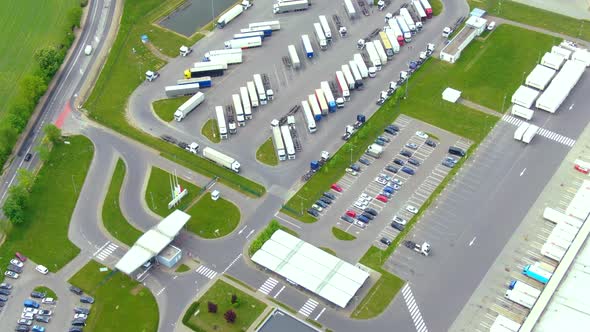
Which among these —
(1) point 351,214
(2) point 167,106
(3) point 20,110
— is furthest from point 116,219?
(1) point 351,214

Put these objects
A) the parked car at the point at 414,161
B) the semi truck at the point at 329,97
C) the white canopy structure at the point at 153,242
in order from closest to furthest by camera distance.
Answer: the white canopy structure at the point at 153,242
the parked car at the point at 414,161
the semi truck at the point at 329,97

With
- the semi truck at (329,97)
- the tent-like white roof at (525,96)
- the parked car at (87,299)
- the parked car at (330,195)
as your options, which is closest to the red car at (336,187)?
the parked car at (330,195)

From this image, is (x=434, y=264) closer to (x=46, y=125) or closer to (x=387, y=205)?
(x=387, y=205)

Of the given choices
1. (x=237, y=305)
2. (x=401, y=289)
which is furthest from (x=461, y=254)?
(x=237, y=305)

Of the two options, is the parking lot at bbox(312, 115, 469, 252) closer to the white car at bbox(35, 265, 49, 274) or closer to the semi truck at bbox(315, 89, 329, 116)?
the semi truck at bbox(315, 89, 329, 116)

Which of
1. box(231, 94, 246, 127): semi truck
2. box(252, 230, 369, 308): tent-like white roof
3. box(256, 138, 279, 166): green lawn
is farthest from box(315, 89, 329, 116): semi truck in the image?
box(252, 230, 369, 308): tent-like white roof

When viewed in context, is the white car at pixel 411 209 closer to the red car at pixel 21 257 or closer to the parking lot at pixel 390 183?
Answer: the parking lot at pixel 390 183

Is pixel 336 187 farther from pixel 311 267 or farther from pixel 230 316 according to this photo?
pixel 230 316
